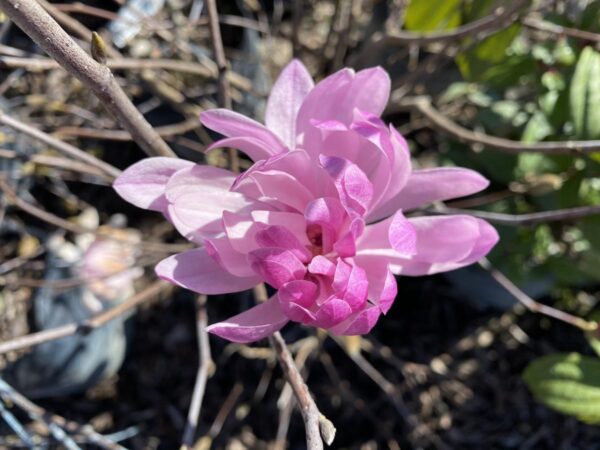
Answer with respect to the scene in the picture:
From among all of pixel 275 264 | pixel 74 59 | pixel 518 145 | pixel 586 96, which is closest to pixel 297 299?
pixel 275 264

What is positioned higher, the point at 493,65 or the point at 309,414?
the point at 493,65

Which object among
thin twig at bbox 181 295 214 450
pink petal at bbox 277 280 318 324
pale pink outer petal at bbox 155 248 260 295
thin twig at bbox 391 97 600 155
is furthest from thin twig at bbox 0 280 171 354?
thin twig at bbox 391 97 600 155

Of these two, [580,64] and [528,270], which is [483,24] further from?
[528,270]

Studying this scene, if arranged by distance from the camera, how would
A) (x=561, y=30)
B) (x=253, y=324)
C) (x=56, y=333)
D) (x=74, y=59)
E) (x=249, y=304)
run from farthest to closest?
(x=249, y=304) → (x=561, y=30) → (x=56, y=333) → (x=253, y=324) → (x=74, y=59)

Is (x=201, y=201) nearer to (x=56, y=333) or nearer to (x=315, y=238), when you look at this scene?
(x=315, y=238)

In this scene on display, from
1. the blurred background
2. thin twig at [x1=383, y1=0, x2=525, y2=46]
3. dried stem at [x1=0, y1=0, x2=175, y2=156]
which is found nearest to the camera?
dried stem at [x1=0, y1=0, x2=175, y2=156]

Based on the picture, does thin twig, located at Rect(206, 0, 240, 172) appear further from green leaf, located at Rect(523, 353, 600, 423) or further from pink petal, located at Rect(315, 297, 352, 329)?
green leaf, located at Rect(523, 353, 600, 423)
